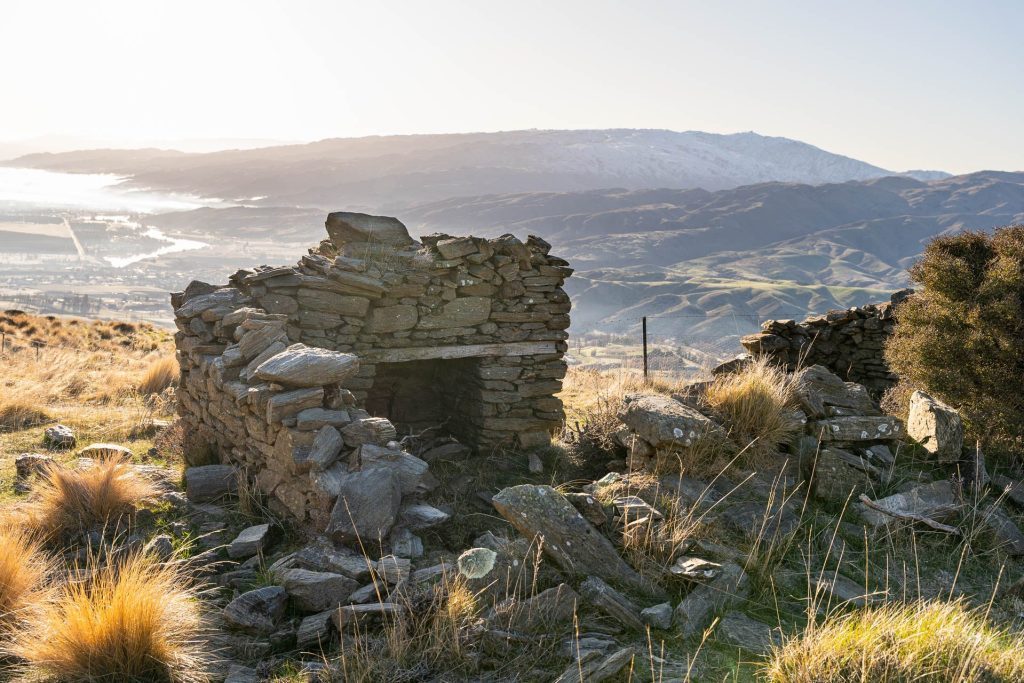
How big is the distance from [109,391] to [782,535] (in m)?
11.1

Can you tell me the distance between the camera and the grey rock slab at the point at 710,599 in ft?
14.1

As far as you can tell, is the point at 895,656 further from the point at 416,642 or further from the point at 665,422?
the point at 665,422

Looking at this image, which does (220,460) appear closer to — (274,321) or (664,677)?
(274,321)

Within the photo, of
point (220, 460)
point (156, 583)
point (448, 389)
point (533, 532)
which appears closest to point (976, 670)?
point (533, 532)

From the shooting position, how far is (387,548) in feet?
16.0

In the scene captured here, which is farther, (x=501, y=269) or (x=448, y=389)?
(x=448, y=389)

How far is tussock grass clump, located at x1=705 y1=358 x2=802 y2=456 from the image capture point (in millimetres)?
6953

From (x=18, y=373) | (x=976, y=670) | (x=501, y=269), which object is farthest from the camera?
(x=18, y=373)

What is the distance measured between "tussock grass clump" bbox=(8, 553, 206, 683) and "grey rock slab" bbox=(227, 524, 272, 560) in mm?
1430

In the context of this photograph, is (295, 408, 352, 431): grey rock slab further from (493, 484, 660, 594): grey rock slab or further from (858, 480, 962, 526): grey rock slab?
(858, 480, 962, 526): grey rock slab

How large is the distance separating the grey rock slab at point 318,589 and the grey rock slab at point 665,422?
3.18 m

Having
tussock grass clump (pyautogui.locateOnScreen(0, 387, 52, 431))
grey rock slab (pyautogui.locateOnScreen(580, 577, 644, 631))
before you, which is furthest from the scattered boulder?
grey rock slab (pyautogui.locateOnScreen(580, 577, 644, 631))

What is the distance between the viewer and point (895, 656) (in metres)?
3.36

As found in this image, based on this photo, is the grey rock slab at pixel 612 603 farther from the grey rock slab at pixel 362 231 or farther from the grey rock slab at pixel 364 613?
the grey rock slab at pixel 362 231
